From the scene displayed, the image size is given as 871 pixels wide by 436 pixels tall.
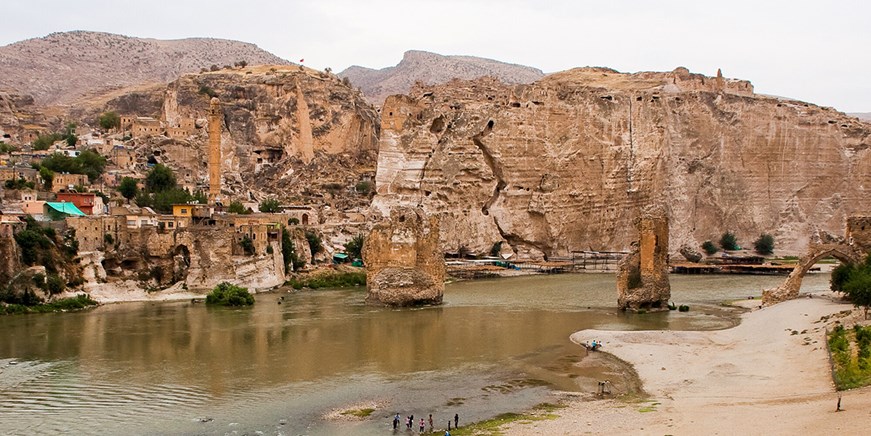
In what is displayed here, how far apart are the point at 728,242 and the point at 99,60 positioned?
97.0 meters

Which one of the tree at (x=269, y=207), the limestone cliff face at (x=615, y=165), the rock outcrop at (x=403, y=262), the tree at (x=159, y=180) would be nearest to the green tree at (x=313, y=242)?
the tree at (x=269, y=207)

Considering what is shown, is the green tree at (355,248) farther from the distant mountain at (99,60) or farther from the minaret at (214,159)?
the distant mountain at (99,60)

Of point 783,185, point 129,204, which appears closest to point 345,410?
point 129,204

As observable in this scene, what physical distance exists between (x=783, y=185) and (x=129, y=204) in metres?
45.8

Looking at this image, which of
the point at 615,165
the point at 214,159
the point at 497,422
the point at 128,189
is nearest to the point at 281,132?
the point at 214,159

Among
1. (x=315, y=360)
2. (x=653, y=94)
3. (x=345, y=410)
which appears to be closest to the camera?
(x=345, y=410)

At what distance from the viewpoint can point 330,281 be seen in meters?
47.0

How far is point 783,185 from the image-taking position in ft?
229

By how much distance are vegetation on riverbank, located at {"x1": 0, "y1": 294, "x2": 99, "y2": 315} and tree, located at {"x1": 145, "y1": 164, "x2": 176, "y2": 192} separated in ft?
60.0

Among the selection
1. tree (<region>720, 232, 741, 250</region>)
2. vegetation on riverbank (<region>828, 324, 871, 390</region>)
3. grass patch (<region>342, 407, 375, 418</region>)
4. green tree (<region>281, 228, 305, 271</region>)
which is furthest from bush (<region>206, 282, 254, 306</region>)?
tree (<region>720, 232, 741, 250</region>)

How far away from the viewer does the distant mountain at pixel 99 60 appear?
118312 mm

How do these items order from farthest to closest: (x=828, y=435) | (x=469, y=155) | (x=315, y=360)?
(x=469, y=155)
(x=315, y=360)
(x=828, y=435)

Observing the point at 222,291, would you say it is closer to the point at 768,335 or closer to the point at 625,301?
the point at 625,301

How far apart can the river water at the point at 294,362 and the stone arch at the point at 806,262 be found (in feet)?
6.76
